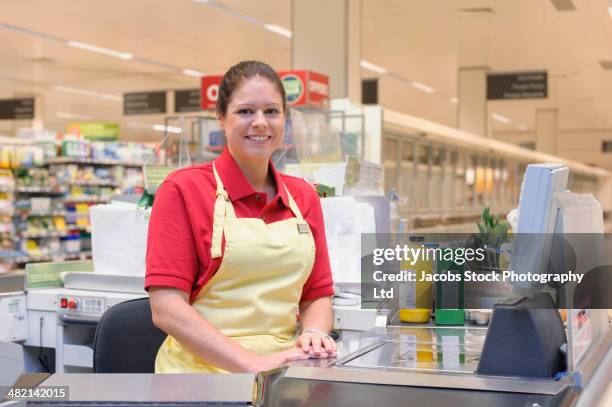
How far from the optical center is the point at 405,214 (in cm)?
930

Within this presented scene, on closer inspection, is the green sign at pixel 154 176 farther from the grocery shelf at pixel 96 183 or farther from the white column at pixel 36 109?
the white column at pixel 36 109

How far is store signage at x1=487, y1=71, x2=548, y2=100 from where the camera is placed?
1252 centimetres

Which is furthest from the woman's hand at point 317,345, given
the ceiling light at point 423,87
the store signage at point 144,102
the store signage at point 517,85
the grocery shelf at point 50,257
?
the ceiling light at point 423,87

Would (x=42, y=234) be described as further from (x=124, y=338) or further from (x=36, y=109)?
(x=124, y=338)

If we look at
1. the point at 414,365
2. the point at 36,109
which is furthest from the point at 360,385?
the point at 36,109

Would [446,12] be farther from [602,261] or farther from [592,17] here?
[602,261]

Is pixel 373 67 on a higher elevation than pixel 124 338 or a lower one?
higher

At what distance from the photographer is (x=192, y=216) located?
2016 mm

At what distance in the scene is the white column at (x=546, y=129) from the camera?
68.8 feet

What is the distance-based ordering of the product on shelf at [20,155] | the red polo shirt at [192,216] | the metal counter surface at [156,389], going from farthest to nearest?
the product on shelf at [20,155], the red polo shirt at [192,216], the metal counter surface at [156,389]

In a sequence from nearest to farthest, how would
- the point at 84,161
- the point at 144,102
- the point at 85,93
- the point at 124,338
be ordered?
the point at 124,338 < the point at 84,161 < the point at 144,102 < the point at 85,93

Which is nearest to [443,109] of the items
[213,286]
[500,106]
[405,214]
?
[500,106]

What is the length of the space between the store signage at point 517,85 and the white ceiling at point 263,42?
0.49 m

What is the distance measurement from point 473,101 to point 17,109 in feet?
30.3
